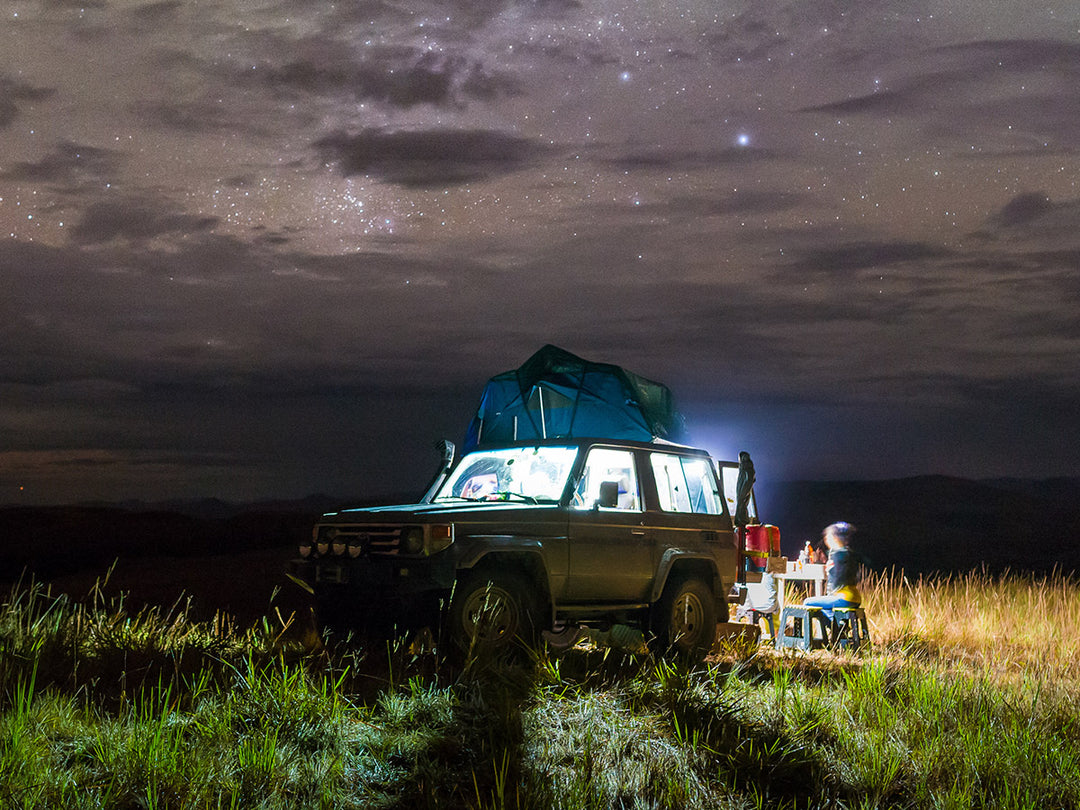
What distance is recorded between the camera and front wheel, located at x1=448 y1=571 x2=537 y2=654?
319 inches

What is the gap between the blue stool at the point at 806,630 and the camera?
1136 cm

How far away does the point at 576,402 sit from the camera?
11.8 m

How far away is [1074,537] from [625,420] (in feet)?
136

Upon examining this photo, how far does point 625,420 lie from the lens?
465 inches

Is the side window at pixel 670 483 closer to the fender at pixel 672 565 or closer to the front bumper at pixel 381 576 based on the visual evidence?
the fender at pixel 672 565

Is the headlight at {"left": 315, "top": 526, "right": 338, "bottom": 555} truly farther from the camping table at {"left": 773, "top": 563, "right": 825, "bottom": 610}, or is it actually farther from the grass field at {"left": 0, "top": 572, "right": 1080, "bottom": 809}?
the camping table at {"left": 773, "top": 563, "right": 825, "bottom": 610}

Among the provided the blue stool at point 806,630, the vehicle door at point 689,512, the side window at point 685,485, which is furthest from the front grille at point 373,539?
the blue stool at point 806,630

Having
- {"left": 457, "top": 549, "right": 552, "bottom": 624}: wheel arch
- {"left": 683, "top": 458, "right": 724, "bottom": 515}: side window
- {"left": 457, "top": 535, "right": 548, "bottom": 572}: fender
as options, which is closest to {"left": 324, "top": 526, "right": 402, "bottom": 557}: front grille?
{"left": 457, "top": 535, "right": 548, "bottom": 572}: fender

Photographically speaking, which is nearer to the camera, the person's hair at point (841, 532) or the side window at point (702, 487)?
the side window at point (702, 487)

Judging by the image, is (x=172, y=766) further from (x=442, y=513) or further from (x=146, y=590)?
(x=146, y=590)

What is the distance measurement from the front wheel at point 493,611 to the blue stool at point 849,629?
394 cm

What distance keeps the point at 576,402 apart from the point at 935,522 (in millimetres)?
52170

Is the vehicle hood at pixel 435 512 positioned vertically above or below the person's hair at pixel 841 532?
above

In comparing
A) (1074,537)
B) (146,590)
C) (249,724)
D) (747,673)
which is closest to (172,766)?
(249,724)
